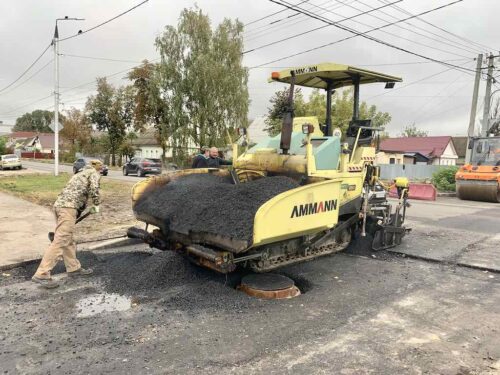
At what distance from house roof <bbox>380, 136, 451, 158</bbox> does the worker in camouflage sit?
4454 centimetres

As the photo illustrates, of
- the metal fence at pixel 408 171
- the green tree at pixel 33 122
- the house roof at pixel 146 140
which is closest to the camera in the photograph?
the metal fence at pixel 408 171

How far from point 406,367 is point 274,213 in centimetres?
181

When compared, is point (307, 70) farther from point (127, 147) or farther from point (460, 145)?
point (460, 145)

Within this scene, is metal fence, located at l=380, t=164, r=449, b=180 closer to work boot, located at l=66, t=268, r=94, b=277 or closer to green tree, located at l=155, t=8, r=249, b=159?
green tree, located at l=155, t=8, r=249, b=159

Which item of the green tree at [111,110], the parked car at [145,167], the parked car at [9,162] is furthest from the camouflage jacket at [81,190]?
the green tree at [111,110]

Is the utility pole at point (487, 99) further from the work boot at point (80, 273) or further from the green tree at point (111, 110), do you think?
the green tree at point (111, 110)

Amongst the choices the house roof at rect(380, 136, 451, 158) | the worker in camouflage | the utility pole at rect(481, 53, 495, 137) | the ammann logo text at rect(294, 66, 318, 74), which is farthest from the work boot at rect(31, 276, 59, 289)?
the house roof at rect(380, 136, 451, 158)

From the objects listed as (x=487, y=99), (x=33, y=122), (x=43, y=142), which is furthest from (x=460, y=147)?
(x=33, y=122)

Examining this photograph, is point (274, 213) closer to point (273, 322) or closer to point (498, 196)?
point (273, 322)

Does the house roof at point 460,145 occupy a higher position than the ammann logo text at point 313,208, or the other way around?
the house roof at point 460,145

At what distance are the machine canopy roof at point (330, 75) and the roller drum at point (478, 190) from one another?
10.7m

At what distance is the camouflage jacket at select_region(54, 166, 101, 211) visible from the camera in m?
5.75

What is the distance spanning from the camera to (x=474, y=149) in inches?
668

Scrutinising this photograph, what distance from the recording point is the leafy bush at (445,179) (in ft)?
67.1
